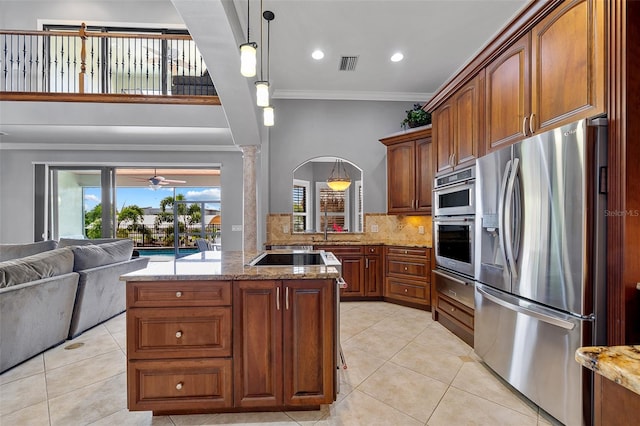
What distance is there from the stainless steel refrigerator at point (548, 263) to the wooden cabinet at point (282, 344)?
128 centimetres

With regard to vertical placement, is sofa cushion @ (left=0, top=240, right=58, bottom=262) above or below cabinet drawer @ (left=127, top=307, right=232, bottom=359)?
above

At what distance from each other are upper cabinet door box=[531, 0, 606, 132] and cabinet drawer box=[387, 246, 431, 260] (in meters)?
2.11

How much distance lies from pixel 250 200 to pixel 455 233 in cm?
→ 273

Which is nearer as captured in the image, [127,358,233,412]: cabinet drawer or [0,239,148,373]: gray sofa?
[127,358,233,412]: cabinet drawer

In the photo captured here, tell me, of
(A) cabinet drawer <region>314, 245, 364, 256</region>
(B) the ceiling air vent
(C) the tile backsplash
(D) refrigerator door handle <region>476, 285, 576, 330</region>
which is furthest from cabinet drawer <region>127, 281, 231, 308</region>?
(B) the ceiling air vent

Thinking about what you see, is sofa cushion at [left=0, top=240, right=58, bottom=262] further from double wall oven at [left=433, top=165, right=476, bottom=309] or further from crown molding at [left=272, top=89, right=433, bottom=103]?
double wall oven at [left=433, top=165, right=476, bottom=309]

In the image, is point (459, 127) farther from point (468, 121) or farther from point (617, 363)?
point (617, 363)

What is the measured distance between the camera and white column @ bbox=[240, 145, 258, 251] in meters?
4.25

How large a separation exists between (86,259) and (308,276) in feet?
9.35

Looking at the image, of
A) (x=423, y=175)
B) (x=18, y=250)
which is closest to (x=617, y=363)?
(x=423, y=175)

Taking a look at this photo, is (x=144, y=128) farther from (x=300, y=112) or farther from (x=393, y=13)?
(x=393, y=13)

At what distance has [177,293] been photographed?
68.3 inches

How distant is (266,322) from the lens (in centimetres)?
178

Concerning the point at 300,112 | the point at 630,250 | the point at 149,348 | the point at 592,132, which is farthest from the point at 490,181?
the point at 300,112
